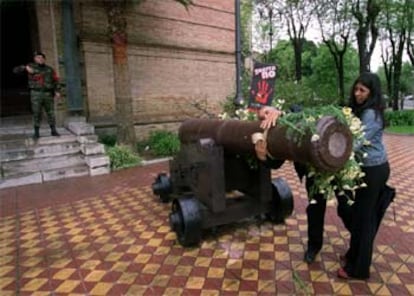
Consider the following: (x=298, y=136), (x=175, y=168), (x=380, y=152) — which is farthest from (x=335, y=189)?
(x=175, y=168)

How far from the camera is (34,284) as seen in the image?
9.75 ft

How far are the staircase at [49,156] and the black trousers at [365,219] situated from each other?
538 cm

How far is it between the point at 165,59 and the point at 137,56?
1032 mm

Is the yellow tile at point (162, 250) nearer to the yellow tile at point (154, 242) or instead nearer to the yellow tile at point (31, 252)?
the yellow tile at point (154, 242)

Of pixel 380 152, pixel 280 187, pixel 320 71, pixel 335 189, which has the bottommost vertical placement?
pixel 280 187

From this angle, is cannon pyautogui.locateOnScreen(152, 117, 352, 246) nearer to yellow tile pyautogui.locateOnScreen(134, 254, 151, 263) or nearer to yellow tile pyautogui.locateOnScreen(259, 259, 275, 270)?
yellow tile pyautogui.locateOnScreen(134, 254, 151, 263)

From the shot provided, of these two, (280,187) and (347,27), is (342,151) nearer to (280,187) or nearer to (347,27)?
(280,187)

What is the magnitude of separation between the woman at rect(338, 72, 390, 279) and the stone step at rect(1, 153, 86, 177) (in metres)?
5.80

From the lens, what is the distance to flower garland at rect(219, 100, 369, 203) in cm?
228

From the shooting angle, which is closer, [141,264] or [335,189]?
[335,189]

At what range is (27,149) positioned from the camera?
682 centimetres

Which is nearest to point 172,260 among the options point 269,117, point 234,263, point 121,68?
point 234,263

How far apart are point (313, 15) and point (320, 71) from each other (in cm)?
709

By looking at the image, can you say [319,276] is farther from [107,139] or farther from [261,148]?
[107,139]
